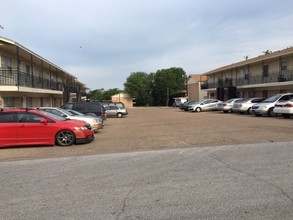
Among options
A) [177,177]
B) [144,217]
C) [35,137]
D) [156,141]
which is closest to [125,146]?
[156,141]

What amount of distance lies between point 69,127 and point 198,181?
7747 mm

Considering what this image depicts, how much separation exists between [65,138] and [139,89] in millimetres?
93999

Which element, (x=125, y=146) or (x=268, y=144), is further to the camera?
(x=125, y=146)

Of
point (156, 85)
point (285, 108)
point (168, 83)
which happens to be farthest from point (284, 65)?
point (156, 85)

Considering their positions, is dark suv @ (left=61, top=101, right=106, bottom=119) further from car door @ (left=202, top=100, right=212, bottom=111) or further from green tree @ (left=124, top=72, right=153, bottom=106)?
green tree @ (left=124, top=72, right=153, bottom=106)

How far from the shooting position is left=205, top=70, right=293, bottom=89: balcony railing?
37719 millimetres

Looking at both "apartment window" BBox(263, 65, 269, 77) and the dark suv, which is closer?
the dark suv

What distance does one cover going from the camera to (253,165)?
26.8 ft

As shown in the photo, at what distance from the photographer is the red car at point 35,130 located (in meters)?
13.1

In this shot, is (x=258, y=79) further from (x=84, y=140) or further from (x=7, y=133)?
(x=7, y=133)

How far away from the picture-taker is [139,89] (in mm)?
107062

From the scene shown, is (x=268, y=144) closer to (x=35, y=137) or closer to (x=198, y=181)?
(x=198, y=181)

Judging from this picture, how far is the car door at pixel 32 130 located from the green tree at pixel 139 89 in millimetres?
92749

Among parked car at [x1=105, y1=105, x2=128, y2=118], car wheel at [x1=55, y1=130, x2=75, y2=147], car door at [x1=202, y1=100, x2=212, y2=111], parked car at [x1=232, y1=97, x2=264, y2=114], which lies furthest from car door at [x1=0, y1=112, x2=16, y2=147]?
car door at [x1=202, y1=100, x2=212, y2=111]
